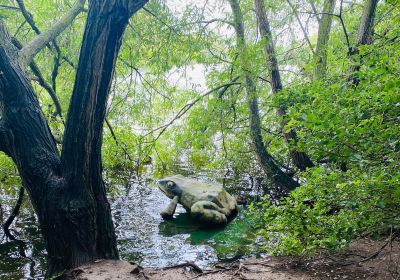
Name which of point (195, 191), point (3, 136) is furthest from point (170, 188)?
point (3, 136)

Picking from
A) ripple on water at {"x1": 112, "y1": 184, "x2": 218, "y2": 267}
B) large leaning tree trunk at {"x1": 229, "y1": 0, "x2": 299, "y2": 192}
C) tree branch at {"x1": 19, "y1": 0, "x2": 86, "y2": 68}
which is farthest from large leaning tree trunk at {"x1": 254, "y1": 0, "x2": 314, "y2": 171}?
tree branch at {"x1": 19, "y1": 0, "x2": 86, "y2": 68}

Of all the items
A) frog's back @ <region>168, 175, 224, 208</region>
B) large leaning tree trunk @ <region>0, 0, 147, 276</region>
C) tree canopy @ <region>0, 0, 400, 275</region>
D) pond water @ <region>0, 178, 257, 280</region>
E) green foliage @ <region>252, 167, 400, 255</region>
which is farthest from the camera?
frog's back @ <region>168, 175, 224, 208</region>

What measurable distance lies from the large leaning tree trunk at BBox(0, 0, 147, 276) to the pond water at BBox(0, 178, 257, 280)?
6.02 feet

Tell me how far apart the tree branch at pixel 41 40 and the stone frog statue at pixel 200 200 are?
474 cm

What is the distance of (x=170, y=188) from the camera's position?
9328 millimetres

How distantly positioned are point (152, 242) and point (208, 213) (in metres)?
1.59

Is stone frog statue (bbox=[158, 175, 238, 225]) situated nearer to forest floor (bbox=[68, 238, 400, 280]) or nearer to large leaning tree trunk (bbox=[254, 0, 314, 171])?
large leaning tree trunk (bbox=[254, 0, 314, 171])

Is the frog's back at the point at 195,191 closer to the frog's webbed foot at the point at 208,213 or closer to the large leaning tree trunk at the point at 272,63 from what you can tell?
the frog's webbed foot at the point at 208,213

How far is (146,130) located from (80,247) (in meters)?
4.19

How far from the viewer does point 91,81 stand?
11.6 ft

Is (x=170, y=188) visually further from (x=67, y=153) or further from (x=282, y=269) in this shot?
(x=67, y=153)

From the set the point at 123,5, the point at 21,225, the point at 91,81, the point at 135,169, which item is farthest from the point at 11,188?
the point at 123,5

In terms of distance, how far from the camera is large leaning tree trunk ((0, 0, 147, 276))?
3.60m

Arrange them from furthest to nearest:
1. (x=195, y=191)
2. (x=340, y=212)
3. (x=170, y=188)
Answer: (x=170, y=188) < (x=195, y=191) < (x=340, y=212)
